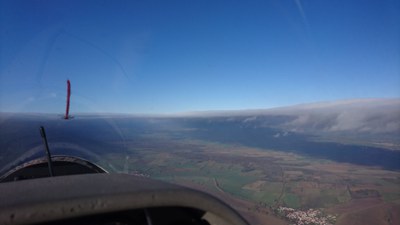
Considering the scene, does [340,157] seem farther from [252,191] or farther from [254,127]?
[254,127]

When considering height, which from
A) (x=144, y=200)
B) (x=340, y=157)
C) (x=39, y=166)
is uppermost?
(x=144, y=200)

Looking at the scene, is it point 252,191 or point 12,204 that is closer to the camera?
point 12,204

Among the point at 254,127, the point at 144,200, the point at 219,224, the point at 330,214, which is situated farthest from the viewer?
the point at 254,127

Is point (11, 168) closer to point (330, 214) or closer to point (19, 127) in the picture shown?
point (19, 127)


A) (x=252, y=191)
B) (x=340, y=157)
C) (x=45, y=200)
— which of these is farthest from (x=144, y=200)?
(x=340, y=157)

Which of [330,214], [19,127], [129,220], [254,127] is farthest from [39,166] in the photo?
[254,127]

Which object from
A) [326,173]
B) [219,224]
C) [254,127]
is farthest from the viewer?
[254,127]

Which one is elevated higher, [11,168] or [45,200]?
[45,200]

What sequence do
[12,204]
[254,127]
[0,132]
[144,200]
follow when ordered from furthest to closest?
1. [254,127]
2. [0,132]
3. [144,200]
4. [12,204]

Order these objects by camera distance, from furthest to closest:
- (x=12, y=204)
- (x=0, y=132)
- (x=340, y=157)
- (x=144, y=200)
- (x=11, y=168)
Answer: (x=340, y=157)
(x=0, y=132)
(x=11, y=168)
(x=144, y=200)
(x=12, y=204)
